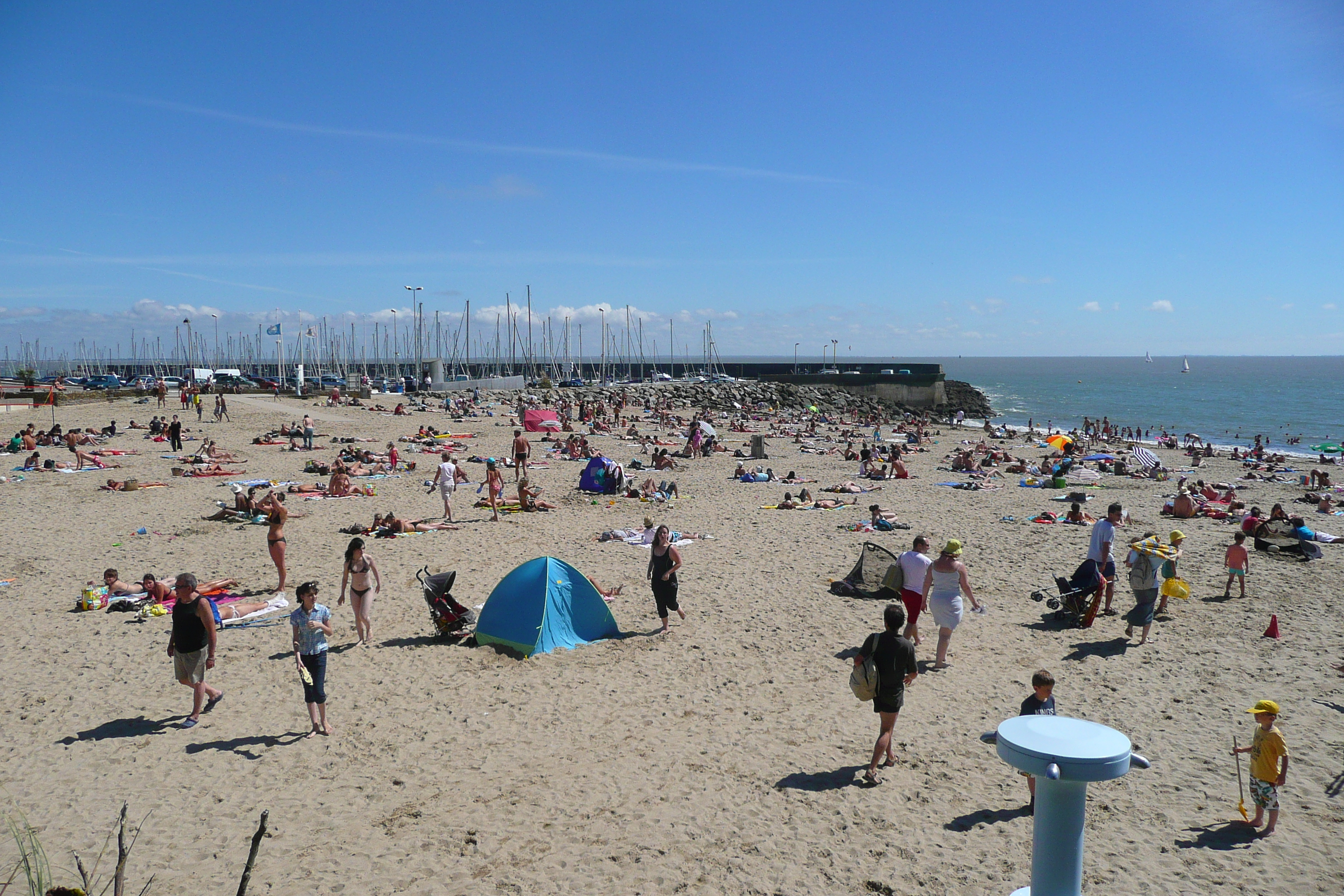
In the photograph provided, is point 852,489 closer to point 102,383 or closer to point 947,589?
point 947,589

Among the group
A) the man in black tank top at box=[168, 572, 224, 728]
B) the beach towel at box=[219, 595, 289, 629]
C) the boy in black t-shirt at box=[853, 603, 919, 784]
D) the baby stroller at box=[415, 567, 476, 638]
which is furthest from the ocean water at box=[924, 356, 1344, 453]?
the man in black tank top at box=[168, 572, 224, 728]

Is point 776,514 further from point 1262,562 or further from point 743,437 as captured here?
point 743,437

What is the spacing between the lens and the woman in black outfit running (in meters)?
8.59

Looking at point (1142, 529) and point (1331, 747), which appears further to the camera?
point (1142, 529)

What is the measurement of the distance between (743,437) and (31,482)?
78.4 feet

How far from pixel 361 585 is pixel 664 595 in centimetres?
315

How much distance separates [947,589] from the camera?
24.3 feet

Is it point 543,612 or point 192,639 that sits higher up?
point 192,639

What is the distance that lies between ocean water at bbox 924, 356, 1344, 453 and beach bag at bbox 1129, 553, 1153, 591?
37193 millimetres

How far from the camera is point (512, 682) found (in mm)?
7344

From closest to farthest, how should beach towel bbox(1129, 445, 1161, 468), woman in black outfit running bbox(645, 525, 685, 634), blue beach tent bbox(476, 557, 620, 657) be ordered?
1. blue beach tent bbox(476, 557, 620, 657)
2. woman in black outfit running bbox(645, 525, 685, 634)
3. beach towel bbox(1129, 445, 1161, 468)

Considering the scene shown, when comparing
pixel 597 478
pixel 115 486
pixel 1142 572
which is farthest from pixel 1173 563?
pixel 115 486

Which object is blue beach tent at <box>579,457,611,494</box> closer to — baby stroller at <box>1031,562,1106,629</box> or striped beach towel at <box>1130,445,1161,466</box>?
baby stroller at <box>1031,562,1106,629</box>

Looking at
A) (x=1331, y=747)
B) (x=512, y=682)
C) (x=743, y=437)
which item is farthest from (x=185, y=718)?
(x=743, y=437)
